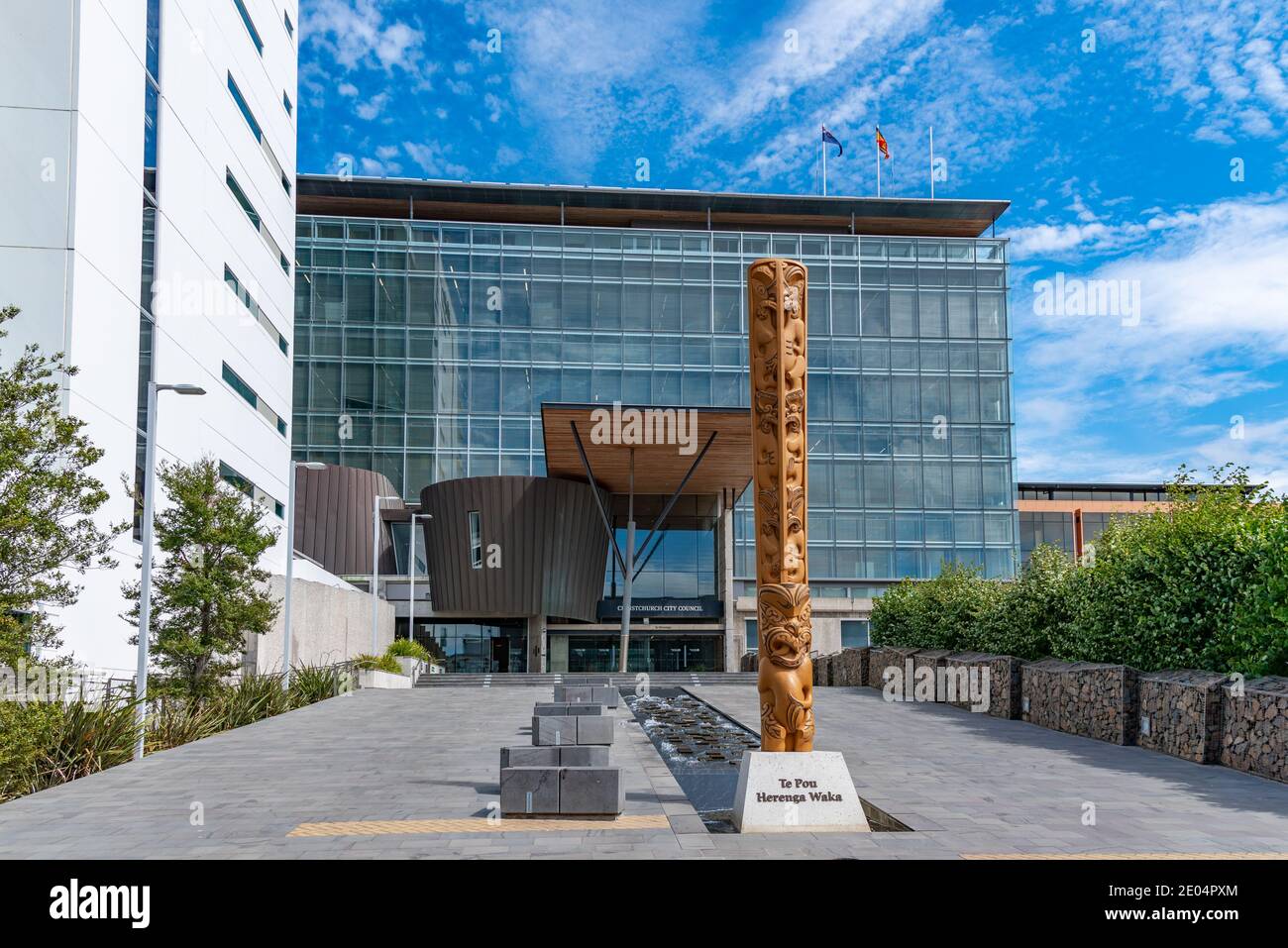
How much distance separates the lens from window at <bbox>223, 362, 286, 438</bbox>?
3261 centimetres

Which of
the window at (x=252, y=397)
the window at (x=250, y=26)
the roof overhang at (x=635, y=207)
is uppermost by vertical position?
the roof overhang at (x=635, y=207)

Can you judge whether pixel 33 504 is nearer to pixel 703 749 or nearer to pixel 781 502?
pixel 781 502

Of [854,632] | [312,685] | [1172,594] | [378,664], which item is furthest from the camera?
[854,632]

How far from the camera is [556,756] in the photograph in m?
11.1

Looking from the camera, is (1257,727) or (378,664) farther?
(378,664)

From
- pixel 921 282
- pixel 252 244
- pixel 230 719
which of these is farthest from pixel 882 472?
pixel 230 719

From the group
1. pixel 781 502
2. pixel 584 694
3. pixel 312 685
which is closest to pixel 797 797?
pixel 781 502

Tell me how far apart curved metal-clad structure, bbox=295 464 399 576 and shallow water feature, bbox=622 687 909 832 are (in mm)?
25702

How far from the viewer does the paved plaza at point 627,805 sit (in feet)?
27.8

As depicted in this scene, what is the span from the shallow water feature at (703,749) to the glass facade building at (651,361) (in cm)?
2887

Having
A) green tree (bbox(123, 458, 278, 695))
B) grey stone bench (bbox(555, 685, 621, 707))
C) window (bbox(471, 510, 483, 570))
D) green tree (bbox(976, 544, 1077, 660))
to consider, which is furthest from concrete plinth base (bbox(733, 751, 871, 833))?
window (bbox(471, 510, 483, 570))

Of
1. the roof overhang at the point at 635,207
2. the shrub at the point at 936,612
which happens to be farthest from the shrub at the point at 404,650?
the roof overhang at the point at 635,207

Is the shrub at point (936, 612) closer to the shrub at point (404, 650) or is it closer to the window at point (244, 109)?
the shrub at point (404, 650)

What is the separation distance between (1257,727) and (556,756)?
8.26m
